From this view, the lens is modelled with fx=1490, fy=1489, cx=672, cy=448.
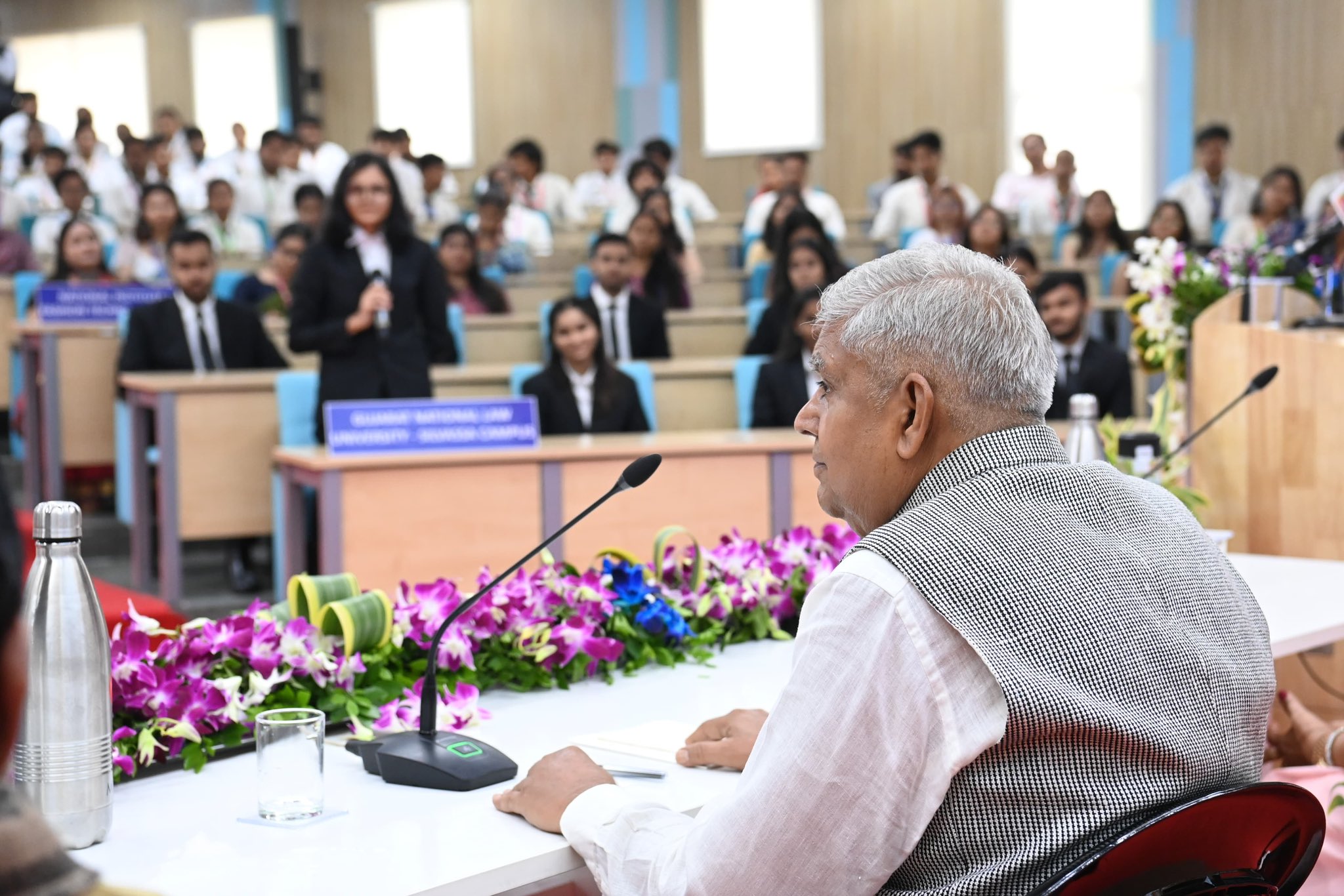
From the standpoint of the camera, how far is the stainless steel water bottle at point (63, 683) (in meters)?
1.22

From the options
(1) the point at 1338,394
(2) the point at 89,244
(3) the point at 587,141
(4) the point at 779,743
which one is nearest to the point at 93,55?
(3) the point at 587,141

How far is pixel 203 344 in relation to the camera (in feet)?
18.4

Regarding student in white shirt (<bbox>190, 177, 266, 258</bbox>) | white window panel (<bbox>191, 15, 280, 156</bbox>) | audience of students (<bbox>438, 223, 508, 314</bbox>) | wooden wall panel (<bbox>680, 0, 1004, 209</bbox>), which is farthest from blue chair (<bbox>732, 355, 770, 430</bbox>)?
white window panel (<bbox>191, 15, 280, 156</bbox>)

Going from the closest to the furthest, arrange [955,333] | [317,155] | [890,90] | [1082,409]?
[955,333] < [1082,409] < [317,155] < [890,90]

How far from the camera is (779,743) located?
1090 mm

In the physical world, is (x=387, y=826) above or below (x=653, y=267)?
below

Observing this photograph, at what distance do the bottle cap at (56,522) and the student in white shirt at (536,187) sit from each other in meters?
9.07

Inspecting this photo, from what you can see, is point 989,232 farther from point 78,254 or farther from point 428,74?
point 428,74

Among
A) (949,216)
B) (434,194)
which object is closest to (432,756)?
(949,216)

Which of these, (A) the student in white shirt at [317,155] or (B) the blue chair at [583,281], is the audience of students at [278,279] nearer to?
(B) the blue chair at [583,281]

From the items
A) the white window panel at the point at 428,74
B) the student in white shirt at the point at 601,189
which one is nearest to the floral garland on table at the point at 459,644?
the student in white shirt at the point at 601,189

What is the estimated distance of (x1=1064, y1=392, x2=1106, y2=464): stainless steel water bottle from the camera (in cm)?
251

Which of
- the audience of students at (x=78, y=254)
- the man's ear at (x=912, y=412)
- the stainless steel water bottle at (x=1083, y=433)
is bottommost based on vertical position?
the stainless steel water bottle at (x=1083, y=433)

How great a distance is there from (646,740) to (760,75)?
11.9 m
